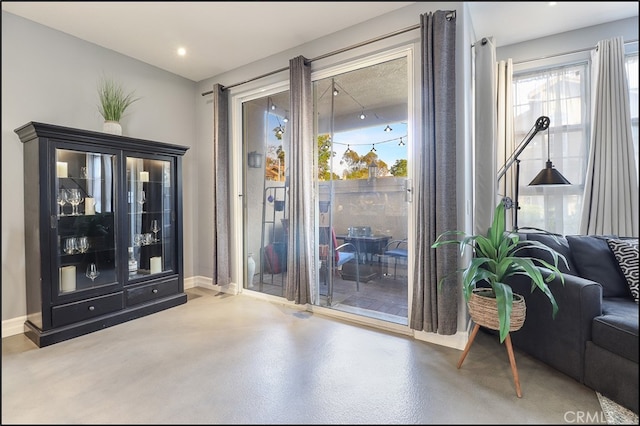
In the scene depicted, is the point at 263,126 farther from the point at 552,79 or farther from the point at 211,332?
the point at 552,79

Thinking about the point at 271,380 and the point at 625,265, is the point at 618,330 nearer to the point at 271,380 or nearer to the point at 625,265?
the point at 625,265

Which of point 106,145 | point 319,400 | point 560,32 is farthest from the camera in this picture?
point 106,145

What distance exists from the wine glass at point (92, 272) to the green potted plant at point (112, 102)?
3.82ft

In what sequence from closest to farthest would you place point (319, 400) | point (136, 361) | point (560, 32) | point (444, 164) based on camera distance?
point (560, 32), point (319, 400), point (136, 361), point (444, 164)

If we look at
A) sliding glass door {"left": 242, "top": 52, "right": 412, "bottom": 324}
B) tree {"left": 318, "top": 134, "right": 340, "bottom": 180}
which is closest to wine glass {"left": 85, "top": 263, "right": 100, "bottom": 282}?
sliding glass door {"left": 242, "top": 52, "right": 412, "bottom": 324}

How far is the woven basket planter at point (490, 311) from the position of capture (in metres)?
1.65

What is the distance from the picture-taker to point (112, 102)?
107 inches

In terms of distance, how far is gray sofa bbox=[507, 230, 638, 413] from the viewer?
4.70 ft

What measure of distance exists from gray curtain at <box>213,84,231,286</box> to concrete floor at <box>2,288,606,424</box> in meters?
0.89

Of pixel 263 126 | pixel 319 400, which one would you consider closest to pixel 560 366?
pixel 319 400

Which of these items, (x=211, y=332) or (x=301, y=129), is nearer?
(x=211, y=332)

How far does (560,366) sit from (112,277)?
328 centimetres

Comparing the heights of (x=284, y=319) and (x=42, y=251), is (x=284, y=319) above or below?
below

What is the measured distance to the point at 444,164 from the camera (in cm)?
204
